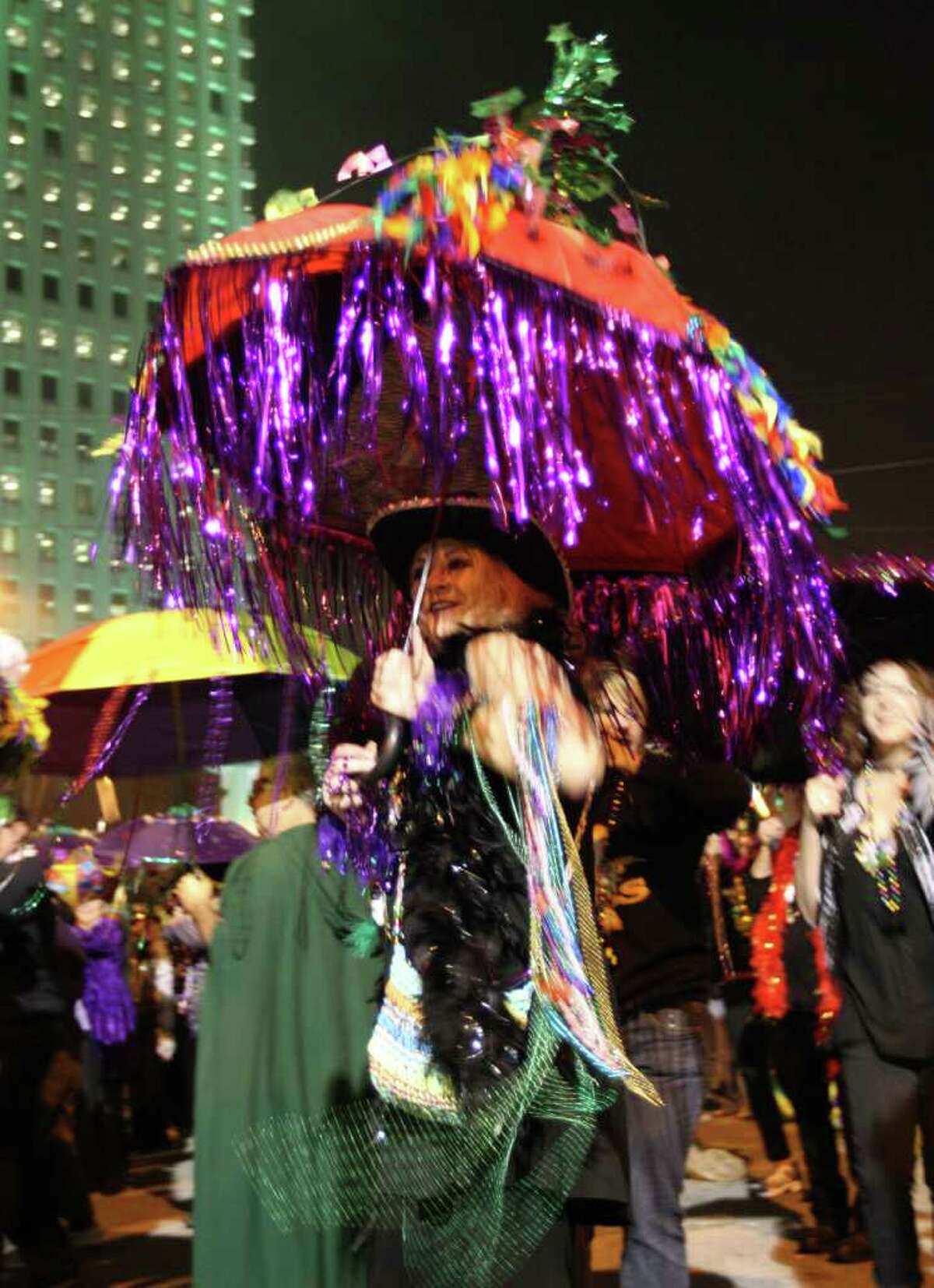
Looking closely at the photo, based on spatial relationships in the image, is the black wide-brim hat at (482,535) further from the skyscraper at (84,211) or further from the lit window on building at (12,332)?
the lit window on building at (12,332)

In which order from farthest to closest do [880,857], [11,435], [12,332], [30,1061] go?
[12,332] < [11,435] < [30,1061] < [880,857]

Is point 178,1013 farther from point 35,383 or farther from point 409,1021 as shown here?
point 35,383

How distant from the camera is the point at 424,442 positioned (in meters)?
3.00

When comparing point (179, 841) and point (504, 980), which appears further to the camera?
point (179, 841)

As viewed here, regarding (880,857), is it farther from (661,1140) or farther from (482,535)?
(482,535)

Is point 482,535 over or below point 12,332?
below

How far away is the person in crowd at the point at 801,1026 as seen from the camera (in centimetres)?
543

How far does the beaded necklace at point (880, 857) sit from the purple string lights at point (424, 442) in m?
0.55

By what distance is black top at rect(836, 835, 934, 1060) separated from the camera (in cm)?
400

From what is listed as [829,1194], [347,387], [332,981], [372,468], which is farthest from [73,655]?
[829,1194]

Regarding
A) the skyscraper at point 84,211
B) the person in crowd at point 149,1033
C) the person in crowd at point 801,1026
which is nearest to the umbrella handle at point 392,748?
the person in crowd at point 801,1026

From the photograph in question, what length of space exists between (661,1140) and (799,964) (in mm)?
2126

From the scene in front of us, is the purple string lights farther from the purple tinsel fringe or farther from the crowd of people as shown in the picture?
the purple tinsel fringe

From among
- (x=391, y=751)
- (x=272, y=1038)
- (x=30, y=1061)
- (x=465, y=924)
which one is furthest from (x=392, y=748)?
(x=30, y=1061)
